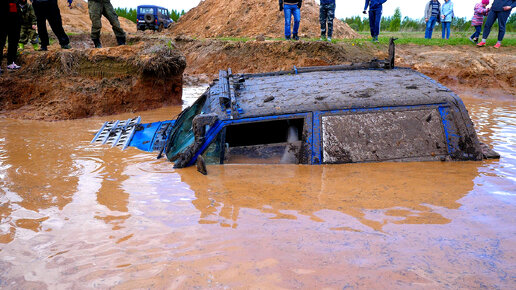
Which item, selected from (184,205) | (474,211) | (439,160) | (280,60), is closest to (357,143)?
(439,160)

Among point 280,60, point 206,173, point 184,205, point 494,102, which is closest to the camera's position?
point 184,205

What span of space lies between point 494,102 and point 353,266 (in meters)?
8.65

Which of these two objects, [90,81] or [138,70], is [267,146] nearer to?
[138,70]

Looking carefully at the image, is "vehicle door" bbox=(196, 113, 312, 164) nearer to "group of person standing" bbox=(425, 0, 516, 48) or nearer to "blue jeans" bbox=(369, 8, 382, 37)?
"blue jeans" bbox=(369, 8, 382, 37)

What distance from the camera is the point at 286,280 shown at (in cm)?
212

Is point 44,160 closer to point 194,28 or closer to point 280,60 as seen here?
point 280,60

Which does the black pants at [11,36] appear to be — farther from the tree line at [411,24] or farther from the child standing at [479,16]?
the tree line at [411,24]

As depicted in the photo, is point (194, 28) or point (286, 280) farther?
point (194, 28)

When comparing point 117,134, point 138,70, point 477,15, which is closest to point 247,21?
point 477,15

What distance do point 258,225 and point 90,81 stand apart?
7234mm

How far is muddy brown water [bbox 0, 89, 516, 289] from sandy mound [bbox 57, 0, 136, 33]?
22.0 metres

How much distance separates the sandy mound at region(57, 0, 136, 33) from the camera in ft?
79.7

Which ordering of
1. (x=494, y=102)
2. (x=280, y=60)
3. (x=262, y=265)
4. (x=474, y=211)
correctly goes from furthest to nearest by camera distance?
(x=280, y=60), (x=494, y=102), (x=474, y=211), (x=262, y=265)

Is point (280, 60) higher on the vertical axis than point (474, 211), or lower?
higher
